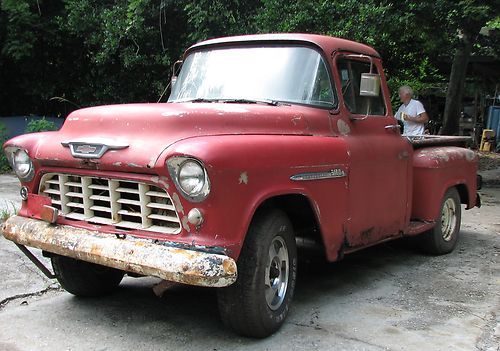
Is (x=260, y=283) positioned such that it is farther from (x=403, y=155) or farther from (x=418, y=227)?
(x=418, y=227)

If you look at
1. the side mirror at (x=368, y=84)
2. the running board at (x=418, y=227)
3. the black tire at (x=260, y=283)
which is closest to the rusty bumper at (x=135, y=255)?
the black tire at (x=260, y=283)

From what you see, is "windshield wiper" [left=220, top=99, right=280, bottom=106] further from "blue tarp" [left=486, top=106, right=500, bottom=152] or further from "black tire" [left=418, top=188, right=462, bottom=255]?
"blue tarp" [left=486, top=106, right=500, bottom=152]

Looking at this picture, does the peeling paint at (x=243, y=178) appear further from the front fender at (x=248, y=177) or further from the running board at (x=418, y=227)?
the running board at (x=418, y=227)

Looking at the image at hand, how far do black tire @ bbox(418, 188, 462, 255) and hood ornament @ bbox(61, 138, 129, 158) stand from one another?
12.2 ft

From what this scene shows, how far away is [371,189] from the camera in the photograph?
Result: 471cm

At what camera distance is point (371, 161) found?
15.4 ft

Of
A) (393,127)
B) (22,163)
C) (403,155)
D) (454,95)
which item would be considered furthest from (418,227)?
(454,95)

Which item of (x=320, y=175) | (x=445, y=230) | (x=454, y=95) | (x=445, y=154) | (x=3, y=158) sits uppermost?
(x=320, y=175)

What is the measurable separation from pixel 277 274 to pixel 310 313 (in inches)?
24.5

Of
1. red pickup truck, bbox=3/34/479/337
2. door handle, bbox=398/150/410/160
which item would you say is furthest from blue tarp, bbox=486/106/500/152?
red pickup truck, bbox=3/34/479/337

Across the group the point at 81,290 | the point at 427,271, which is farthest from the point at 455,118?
the point at 81,290

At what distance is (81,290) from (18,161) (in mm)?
1179

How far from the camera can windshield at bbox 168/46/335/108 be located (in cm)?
444

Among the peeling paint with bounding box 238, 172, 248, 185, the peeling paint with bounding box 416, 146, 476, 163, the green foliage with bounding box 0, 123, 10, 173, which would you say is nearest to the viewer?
the peeling paint with bounding box 238, 172, 248, 185
